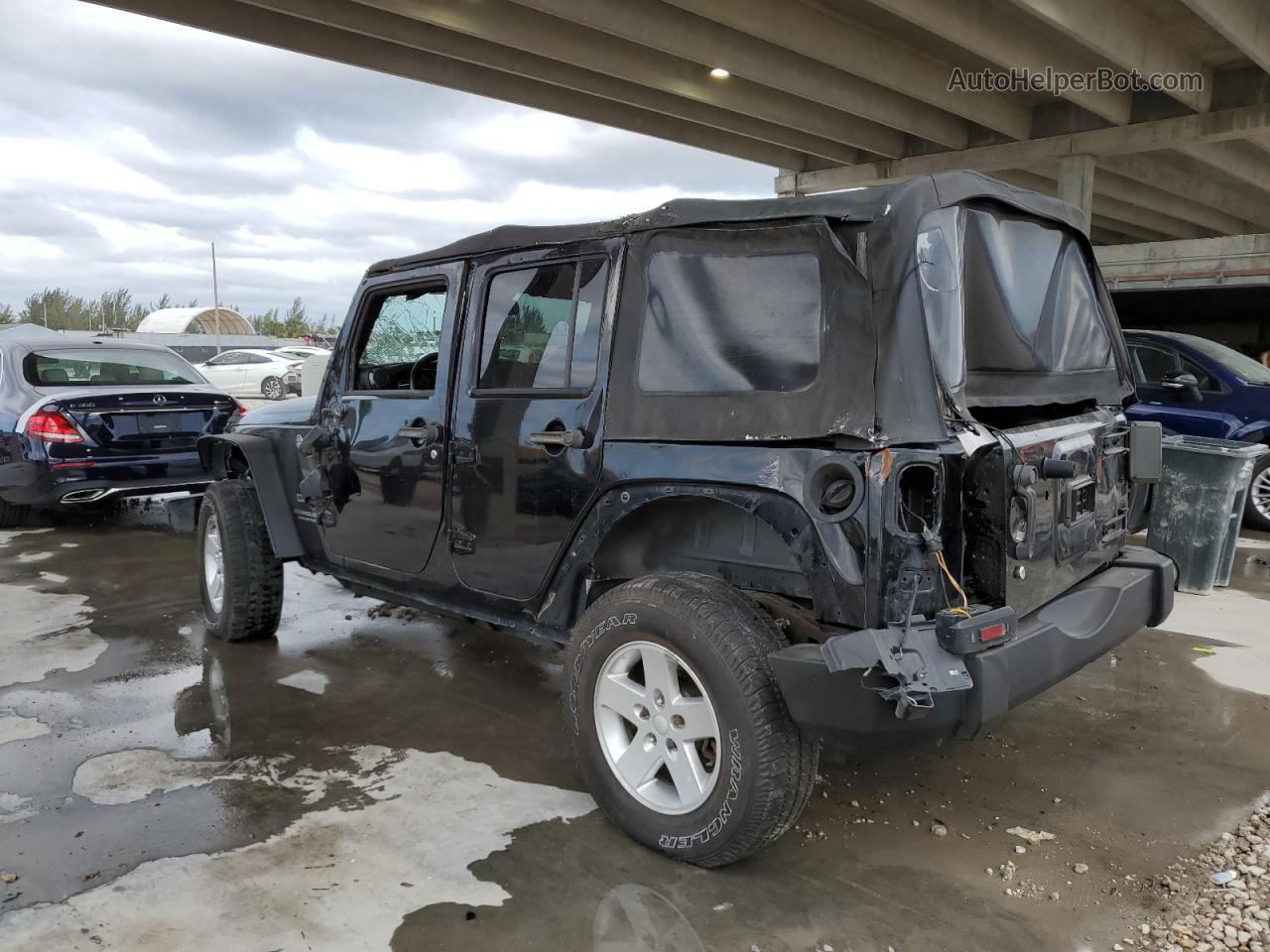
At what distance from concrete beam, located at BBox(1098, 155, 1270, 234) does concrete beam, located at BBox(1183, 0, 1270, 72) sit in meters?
5.54

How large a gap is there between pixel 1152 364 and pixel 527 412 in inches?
274

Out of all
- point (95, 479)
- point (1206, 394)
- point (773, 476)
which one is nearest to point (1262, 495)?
point (1206, 394)

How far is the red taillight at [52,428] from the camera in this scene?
23.5ft

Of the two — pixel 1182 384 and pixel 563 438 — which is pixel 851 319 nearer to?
pixel 563 438

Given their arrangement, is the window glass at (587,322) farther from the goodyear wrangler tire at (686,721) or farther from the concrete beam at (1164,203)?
the concrete beam at (1164,203)

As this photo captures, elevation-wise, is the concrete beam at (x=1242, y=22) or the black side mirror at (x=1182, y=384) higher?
the concrete beam at (x=1242, y=22)

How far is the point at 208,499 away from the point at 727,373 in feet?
10.8

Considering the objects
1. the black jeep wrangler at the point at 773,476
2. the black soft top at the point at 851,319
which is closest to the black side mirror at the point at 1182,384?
the black jeep wrangler at the point at 773,476

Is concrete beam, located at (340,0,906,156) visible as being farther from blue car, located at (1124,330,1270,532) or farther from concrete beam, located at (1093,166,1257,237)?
blue car, located at (1124,330,1270,532)

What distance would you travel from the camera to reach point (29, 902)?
263cm

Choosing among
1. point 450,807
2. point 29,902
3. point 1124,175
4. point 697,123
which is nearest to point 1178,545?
point 450,807

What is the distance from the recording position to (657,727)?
283cm

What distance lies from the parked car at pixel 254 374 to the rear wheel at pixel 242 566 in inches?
807

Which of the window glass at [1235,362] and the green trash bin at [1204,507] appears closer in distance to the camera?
the green trash bin at [1204,507]
